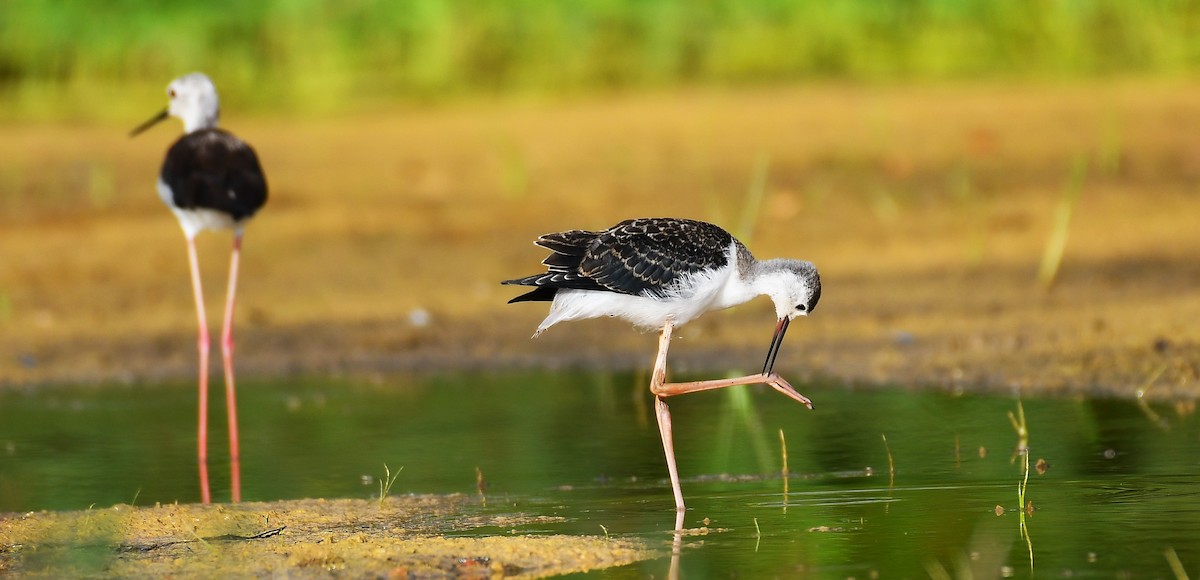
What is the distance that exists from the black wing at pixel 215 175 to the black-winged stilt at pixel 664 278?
2118 millimetres

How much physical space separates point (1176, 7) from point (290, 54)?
7.32 m

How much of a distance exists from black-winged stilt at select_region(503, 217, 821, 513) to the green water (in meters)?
0.46

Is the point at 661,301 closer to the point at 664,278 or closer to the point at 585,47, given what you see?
the point at 664,278

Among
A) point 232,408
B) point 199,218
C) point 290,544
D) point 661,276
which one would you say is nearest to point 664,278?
point 661,276

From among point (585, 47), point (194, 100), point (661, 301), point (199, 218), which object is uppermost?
point (585, 47)

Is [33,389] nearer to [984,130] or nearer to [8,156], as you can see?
[8,156]

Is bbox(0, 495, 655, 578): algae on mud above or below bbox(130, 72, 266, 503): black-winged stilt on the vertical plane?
below

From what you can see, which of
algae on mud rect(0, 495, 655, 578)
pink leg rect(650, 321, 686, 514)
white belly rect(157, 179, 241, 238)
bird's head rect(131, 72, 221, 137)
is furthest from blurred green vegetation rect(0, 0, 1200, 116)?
algae on mud rect(0, 495, 655, 578)

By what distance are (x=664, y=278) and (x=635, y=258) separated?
134 millimetres

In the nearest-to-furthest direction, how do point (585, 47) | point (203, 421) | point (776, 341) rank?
point (776, 341), point (203, 421), point (585, 47)

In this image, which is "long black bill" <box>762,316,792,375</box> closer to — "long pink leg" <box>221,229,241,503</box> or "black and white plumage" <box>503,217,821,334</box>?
"black and white plumage" <box>503,217,821,334</box>

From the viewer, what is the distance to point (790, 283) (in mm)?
6285

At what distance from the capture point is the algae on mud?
15.9 ft

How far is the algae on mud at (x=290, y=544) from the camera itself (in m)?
4.86
